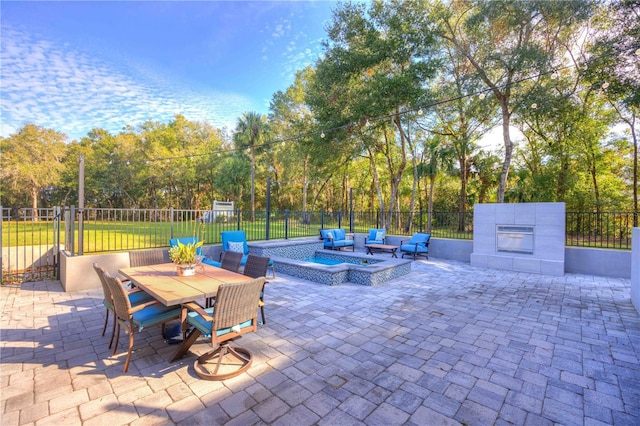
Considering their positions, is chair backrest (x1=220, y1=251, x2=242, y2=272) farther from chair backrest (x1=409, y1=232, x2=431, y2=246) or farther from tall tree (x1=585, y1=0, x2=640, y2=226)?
tall tree (x1=585, y1=0, x2=640, y2=226)

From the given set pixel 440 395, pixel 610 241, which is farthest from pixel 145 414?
pixel 610 241

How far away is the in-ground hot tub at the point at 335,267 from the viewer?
5.69 m

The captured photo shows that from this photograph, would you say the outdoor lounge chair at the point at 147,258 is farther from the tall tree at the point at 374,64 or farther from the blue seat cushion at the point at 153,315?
the tall tree at the point at 374,64

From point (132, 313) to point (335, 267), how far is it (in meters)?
3.99

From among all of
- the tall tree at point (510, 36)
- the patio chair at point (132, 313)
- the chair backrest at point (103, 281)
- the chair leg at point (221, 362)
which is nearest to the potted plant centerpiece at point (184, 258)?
the patio chair at point (132, 313)

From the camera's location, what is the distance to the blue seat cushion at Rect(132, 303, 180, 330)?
2.56 meters

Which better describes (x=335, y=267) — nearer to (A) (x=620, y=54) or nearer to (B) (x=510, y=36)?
(A) (x=620, y=54)

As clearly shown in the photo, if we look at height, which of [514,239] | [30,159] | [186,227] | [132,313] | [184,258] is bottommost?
[132,313]

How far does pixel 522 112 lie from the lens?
10969 millimetres

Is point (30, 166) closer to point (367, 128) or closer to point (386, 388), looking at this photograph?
point (367, 128)

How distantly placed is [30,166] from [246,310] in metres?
25.4

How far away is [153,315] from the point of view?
2686 mm

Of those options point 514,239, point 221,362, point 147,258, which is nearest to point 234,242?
point 147,258

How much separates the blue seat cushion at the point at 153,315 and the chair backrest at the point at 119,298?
0.11m
